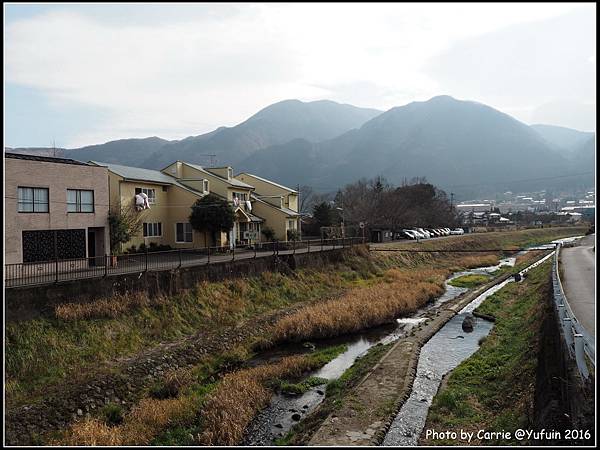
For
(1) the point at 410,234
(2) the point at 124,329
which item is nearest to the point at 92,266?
(2) the point at 124,329

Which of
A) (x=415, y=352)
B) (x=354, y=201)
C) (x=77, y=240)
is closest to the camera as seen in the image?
(x=415, y=352)

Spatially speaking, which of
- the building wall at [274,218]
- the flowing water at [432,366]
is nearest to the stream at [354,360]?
the flowing water at [432,366]

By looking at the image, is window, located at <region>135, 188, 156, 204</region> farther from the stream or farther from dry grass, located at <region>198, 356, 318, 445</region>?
dry grass, located at <region>198, 356, 318, 445</region>

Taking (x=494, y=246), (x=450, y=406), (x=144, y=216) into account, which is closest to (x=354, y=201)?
(x=494, y=246)

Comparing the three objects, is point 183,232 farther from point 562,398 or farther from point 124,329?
point 562,398

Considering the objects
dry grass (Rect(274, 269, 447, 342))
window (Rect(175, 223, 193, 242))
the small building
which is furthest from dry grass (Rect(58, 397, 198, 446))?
the small building

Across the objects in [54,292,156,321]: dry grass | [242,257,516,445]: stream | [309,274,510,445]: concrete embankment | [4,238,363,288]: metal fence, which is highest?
[4,238,363,288]: metal fence

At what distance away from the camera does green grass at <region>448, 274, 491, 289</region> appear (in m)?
35.4

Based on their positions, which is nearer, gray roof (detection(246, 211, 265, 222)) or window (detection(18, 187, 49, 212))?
window (detection(18, 187, 49, 212))

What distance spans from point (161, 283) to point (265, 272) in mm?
8634

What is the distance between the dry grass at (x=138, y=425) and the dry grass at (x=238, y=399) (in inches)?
29.7

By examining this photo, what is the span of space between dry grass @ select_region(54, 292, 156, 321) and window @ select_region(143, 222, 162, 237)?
12601mm

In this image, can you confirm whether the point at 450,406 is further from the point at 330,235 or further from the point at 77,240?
the point at 330,235

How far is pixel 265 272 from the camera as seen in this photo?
2864cm
